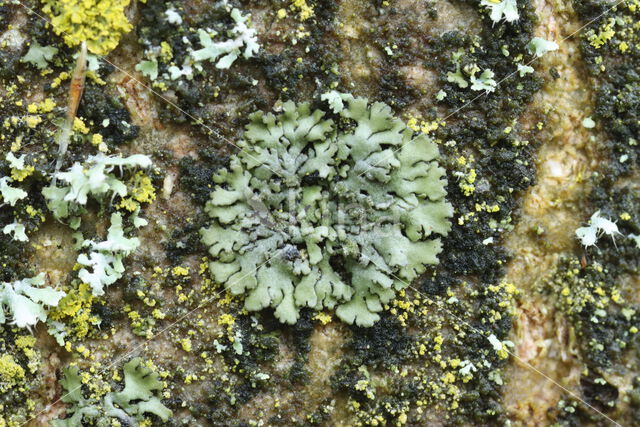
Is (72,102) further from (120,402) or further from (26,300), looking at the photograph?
(120,402)

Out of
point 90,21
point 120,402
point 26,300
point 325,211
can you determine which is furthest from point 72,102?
point 120,402

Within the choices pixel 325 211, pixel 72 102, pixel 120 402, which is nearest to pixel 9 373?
pixel 120 402

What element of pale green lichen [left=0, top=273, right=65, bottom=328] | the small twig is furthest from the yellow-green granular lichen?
the small twig

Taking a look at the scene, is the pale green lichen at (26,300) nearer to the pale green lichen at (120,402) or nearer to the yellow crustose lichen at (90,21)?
the pale green lichen at (120,402)

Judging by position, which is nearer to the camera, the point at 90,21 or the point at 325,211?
the point at 90,21

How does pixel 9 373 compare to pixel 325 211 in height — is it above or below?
below

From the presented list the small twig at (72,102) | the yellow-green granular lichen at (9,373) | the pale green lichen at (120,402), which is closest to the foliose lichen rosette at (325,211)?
the pale green lichen at (120,402)

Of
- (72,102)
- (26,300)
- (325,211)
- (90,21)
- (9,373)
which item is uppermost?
(90,21)
